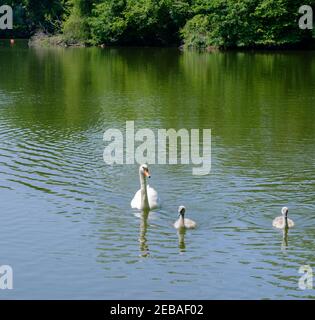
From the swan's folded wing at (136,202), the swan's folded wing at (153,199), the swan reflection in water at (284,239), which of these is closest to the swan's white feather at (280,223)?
the swan reflection in water at (284,239)

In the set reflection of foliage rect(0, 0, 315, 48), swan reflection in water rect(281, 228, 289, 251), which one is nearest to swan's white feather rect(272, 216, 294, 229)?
swan reflection in water rect(281, 228, 289, 251)

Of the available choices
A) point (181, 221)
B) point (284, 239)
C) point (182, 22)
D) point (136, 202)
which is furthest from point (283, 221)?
point (182, 22)

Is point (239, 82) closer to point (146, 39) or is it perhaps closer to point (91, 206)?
point (91, 206)

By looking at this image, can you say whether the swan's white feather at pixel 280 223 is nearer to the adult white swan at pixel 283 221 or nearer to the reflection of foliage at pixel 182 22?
the adult white swan at pixel 283 221

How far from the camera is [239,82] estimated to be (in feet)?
138

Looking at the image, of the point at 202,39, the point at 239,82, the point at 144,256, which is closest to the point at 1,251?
the point at 144,256

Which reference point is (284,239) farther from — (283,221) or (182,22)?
(182,22)

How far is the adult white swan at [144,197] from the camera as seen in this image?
17453 millimetres

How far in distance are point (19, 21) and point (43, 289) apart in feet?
289

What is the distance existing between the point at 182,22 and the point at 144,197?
60.0m

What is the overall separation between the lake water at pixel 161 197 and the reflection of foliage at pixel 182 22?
3114 cm

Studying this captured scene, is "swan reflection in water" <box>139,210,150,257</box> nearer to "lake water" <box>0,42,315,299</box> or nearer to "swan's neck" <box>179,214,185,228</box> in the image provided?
"lake water" <box>0,42,315,299</box>
